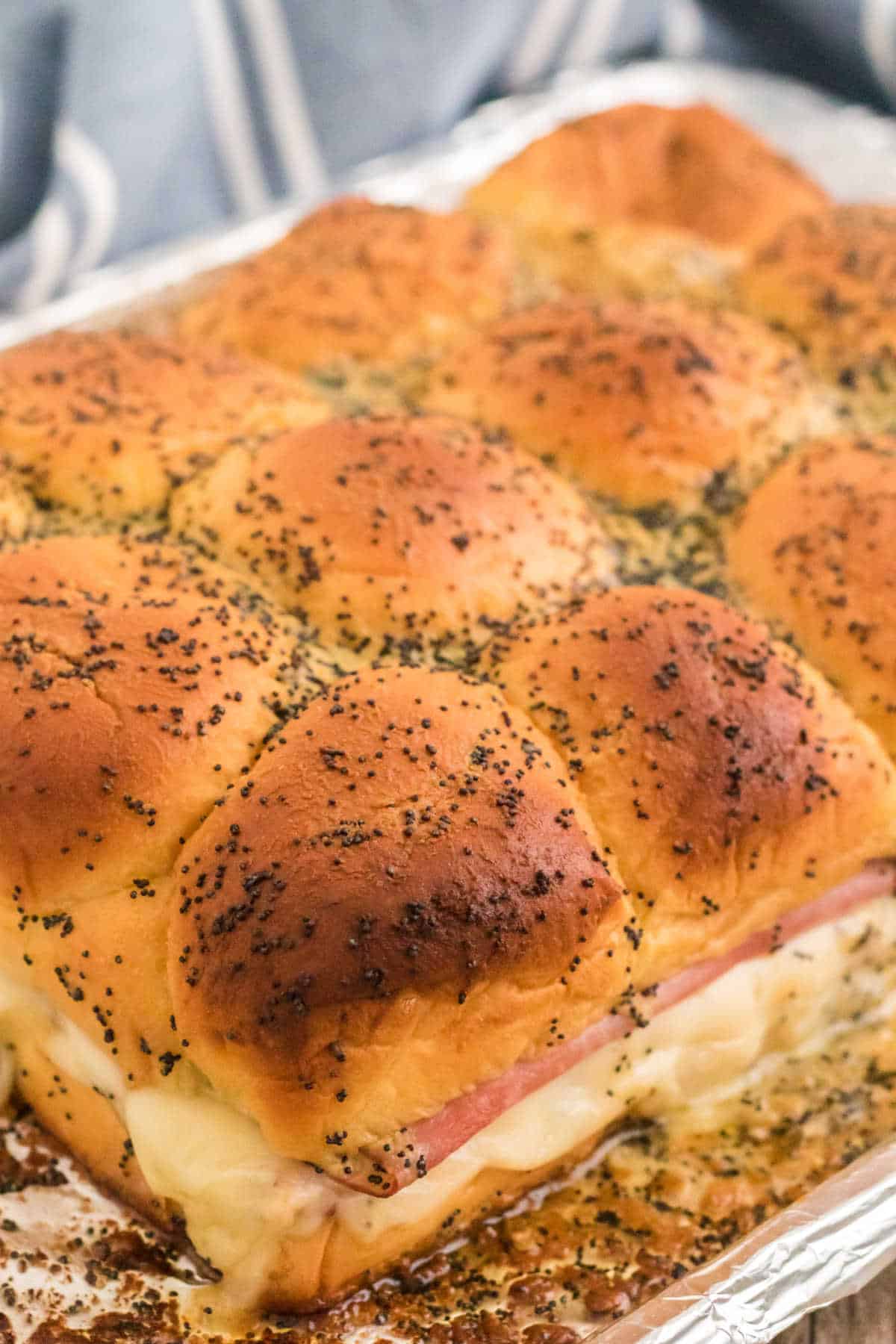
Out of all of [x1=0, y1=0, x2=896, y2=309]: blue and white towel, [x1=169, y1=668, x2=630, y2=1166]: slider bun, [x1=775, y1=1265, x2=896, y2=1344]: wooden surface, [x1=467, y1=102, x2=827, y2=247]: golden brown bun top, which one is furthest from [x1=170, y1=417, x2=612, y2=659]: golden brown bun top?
[x1=0, y1=0, x2=896, y2=309]: blue and white towel

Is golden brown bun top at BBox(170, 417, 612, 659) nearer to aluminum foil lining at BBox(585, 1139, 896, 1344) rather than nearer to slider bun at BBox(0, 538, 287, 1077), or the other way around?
slider bun at BBox(0, 538, 287, 1077)

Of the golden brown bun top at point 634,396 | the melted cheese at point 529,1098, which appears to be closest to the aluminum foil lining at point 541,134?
the golden brown bun top at point 634,396

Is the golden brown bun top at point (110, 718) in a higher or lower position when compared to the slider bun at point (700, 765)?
higher

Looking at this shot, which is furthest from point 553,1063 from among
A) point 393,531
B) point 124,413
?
point 124,413

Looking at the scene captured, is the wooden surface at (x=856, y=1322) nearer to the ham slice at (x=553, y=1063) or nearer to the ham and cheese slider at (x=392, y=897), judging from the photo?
the ham and cheese slider at (x=392, y=897)

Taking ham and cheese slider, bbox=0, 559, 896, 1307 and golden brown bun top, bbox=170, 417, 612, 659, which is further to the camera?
golden brown bun top, bbox=170, 417, 612, 659

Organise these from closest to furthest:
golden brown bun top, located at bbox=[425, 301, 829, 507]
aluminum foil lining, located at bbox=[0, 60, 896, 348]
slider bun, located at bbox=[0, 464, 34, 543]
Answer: slider bun, located at bbox=[0, 464, 34, 543] → golden brown bun top, located at bbox=[425, 301, 829, 507] → aluminum foil lining, located at bbox=[0, 60, 896, 348]

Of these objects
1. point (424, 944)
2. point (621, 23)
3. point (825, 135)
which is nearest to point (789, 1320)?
point (424, 944)
